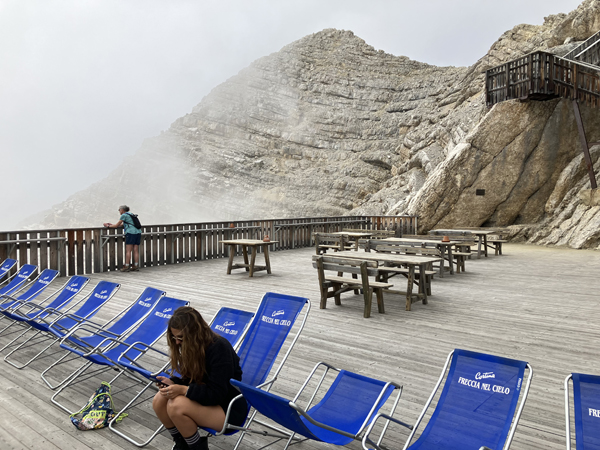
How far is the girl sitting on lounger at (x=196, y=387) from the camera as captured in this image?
2.70 meters

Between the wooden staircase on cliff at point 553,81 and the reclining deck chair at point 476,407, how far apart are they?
59.1 ft

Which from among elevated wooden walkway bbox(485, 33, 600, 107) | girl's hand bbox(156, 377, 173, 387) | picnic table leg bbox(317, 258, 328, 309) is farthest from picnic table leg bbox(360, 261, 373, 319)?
elevated wooden walkway bbox(485, 33, 600, 107)

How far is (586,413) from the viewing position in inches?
84.0

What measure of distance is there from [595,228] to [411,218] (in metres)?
6.90

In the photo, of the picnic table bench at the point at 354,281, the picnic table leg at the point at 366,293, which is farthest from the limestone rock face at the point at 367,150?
the picnic table leg at the point at 366,293

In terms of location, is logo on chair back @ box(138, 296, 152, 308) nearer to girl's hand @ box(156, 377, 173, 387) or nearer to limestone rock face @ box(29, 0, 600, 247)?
girl's hand @ box(156, 377, 173, 387)

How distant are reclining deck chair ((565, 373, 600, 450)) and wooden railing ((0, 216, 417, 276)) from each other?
982 cm

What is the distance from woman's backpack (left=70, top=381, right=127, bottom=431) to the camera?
3.26 metres

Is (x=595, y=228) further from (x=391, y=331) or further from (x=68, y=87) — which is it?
(x=68, y=87)

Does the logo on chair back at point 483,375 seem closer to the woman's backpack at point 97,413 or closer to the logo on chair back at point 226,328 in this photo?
the logo on chair back at point 226,328

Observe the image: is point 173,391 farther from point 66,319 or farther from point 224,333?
point 66,319

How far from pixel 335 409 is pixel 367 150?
44748 mm

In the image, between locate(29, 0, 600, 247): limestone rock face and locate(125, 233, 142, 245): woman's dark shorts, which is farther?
locate(29, 0, 600, 247): limestone rock face

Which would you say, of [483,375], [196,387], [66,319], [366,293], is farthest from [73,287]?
[483,375]
